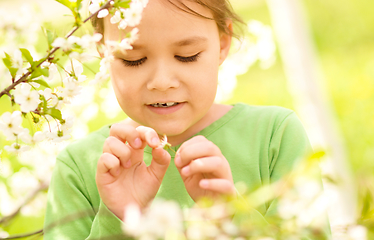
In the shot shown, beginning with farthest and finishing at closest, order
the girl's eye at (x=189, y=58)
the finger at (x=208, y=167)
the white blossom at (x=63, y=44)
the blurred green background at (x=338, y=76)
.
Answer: the blurred green background at (x=338, y=76)
the girl's eye at (x=189, y=58)
the finger at (x=208, y=167)
the white blossom at (x=63, y=44)

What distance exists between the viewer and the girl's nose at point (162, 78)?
778 mm

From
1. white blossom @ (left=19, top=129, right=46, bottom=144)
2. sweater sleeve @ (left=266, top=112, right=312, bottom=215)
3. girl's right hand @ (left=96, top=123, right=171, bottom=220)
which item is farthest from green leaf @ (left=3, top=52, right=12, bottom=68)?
sweater sleeve @ (left=266, top=112, right=312, bottom=215)

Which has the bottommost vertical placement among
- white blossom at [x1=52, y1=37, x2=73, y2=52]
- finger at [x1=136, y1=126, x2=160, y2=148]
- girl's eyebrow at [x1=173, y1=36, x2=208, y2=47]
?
finger at [x1=136, y1=126, x2=160, y2=148]

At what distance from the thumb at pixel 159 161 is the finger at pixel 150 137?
0.03 metres

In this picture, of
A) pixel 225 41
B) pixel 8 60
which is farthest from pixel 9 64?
pixel 225 41

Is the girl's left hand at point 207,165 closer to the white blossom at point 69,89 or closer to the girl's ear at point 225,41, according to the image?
the white blossom at point 69,89

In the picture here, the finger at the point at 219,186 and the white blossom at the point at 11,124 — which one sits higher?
the white blossom at the point at 11,124

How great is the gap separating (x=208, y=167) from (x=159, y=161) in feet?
0.54

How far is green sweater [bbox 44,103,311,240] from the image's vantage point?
95 cm

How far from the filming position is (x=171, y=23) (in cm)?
78

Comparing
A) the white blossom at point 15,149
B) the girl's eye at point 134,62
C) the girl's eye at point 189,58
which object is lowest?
the white blossom at point 15,149

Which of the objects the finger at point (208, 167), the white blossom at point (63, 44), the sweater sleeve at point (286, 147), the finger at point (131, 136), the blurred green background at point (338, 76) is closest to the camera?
the white blossom at point (63, 44)

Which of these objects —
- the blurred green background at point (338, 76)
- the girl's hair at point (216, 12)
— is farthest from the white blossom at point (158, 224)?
the blurred green background at point (338, 76)

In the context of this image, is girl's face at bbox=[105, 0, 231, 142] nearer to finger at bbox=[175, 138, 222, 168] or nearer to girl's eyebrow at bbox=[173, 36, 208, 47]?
girl's eyebrow at bbox=[173, 36, 208, 47]
